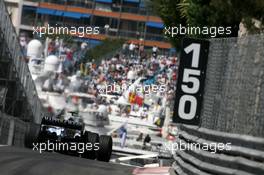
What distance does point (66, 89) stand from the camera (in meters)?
35.8

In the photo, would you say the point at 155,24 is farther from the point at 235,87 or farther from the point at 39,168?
the point at 235,87

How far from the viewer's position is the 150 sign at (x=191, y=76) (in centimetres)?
1558

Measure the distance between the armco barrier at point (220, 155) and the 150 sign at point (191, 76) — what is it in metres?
0.45

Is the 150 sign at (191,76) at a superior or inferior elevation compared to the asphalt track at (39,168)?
superior

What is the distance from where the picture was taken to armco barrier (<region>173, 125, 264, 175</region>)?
35.6ft

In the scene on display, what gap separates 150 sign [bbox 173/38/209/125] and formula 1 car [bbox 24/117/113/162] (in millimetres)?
11086

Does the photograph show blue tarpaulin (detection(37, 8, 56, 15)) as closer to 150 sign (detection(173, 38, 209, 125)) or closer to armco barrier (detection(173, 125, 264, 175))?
armco barrier (detection(173, 125, 264, 175))

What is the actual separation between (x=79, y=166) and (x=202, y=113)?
4.08 meters

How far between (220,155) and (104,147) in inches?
552

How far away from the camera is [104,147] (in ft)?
87.4
